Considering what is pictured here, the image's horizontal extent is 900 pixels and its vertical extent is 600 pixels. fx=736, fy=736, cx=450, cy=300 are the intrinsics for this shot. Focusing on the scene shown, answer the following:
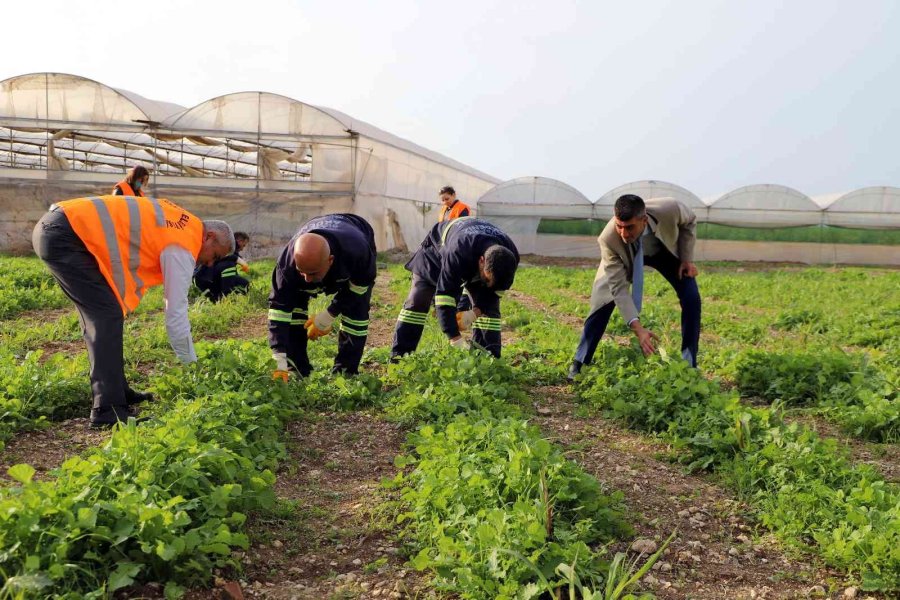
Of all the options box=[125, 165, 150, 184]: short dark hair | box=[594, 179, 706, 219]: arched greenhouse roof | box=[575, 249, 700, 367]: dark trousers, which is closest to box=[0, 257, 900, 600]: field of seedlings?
box=[575, 249, 700, 367]: dark trousers

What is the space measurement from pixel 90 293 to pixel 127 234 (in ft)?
1.26

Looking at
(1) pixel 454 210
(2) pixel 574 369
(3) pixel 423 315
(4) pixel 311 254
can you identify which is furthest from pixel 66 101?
(2) pixel 574 369

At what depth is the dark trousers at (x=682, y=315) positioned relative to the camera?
5.45m

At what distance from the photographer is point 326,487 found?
3564mm

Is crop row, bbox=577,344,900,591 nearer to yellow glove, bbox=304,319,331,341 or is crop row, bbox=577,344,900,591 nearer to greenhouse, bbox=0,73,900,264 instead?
yellow glove, bbox=304,319,331,341

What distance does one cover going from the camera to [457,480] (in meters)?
2.96

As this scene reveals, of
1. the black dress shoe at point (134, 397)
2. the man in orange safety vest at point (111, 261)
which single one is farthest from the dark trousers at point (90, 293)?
the black dress shoe at point (134, 397)

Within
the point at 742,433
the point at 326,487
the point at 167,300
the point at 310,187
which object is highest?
the point at 310,187

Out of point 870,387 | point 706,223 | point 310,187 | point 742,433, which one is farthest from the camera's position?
point 706,223

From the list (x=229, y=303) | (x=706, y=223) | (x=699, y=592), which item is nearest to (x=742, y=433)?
(x=699, y=592)

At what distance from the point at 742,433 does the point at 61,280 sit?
12.4 feet

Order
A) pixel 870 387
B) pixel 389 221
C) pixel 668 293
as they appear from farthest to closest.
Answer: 1. pixel 389 221
2. pixel 668 293
3. pixel 870 387

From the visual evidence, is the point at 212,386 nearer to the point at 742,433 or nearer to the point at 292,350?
the point at 292,350

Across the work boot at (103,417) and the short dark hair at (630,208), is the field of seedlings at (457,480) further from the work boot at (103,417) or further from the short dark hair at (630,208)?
the short dark hair at (630,208)
